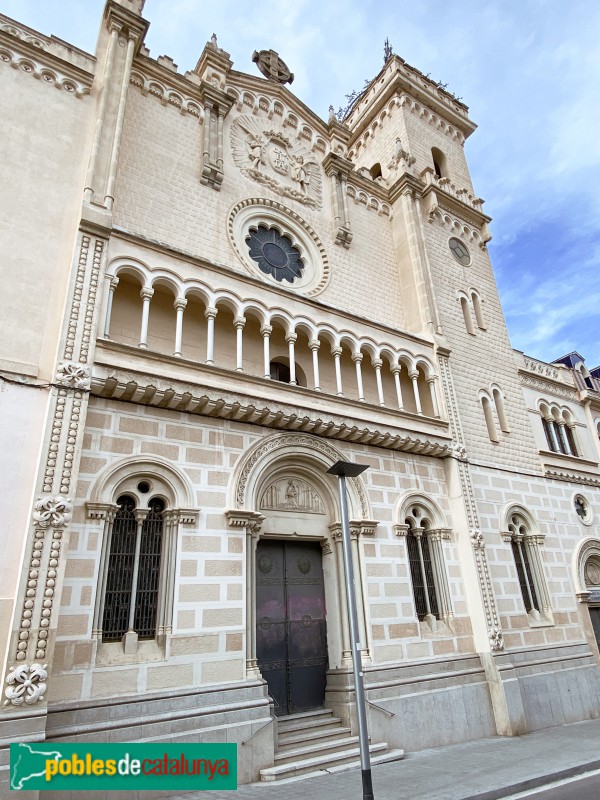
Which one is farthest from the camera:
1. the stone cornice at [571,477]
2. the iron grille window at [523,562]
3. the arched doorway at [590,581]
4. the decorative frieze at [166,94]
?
the stone cornice at [571,477]

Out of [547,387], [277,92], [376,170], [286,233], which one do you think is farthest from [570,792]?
[376,170]

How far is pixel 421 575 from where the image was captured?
1295 centimetres

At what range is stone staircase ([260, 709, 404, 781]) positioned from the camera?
8.91 meters

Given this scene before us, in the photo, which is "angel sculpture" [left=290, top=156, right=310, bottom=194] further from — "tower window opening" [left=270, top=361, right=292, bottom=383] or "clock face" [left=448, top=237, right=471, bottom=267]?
"tower window opening" [left=270, top=361, right=292, bottom=383]

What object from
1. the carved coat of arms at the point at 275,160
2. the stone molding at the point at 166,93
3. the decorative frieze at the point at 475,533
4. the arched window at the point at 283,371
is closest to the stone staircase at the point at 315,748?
the decorative frieze at the point at 475,533

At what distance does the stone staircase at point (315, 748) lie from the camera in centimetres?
891

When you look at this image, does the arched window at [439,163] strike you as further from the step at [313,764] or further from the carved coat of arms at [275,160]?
the step at [313,764]

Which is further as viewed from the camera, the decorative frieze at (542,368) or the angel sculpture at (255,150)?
the decorative frieze at (542,368)

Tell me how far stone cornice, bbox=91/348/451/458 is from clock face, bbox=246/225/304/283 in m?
4.56

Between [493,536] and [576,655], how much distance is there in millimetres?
4149

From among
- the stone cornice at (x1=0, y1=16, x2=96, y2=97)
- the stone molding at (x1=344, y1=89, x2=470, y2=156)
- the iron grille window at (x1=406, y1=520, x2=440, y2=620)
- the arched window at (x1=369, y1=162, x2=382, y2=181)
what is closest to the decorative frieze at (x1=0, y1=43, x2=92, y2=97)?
the stone cornice at (x1=0, y1=16, x2=96, y2=97)

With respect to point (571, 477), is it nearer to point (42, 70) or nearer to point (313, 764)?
point (313, 764)

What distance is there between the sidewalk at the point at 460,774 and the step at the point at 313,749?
1.89 ft

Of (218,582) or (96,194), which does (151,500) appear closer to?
(218,582)
